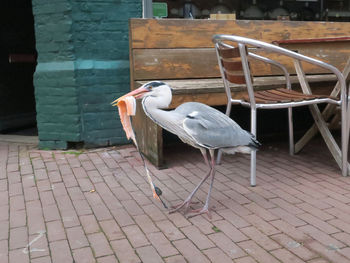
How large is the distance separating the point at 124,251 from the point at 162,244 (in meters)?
0.23

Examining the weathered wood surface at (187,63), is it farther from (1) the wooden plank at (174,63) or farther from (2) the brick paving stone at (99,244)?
(2) the brick paving stone at (99,244)

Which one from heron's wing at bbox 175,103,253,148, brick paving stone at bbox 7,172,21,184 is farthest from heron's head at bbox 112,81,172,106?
brick paving stone at bbox 7,172,21,184

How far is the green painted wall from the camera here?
169 inches

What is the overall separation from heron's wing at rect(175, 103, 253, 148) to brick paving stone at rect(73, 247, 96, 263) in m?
0.96

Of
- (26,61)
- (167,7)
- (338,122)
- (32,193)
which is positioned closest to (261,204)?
(32,193)

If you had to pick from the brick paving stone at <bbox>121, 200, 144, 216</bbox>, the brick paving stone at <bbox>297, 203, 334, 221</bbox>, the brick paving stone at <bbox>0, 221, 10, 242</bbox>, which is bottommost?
the brick paving stone at <bbox>297, 203, 334, 221</bbox>

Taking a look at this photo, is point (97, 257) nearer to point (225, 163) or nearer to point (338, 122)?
point (225, 163)

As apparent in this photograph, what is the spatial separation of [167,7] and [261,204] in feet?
11.4

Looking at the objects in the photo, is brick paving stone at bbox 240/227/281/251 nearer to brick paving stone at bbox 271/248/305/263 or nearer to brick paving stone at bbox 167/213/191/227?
brick paving stone at bbox 271/248/305/263

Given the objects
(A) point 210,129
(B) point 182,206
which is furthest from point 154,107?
(B) point 182,206

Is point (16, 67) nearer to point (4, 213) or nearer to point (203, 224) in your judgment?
point (4, 213)

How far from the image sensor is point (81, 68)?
4.34m

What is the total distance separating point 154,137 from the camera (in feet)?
12.2

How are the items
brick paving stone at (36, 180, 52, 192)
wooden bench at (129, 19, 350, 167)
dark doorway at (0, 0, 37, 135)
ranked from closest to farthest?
brick paving stone at (36, 180, 52, 192)
wooden bench at (129, 19, 350, 167)
dark doorway at (0, 0, 37, 135)
